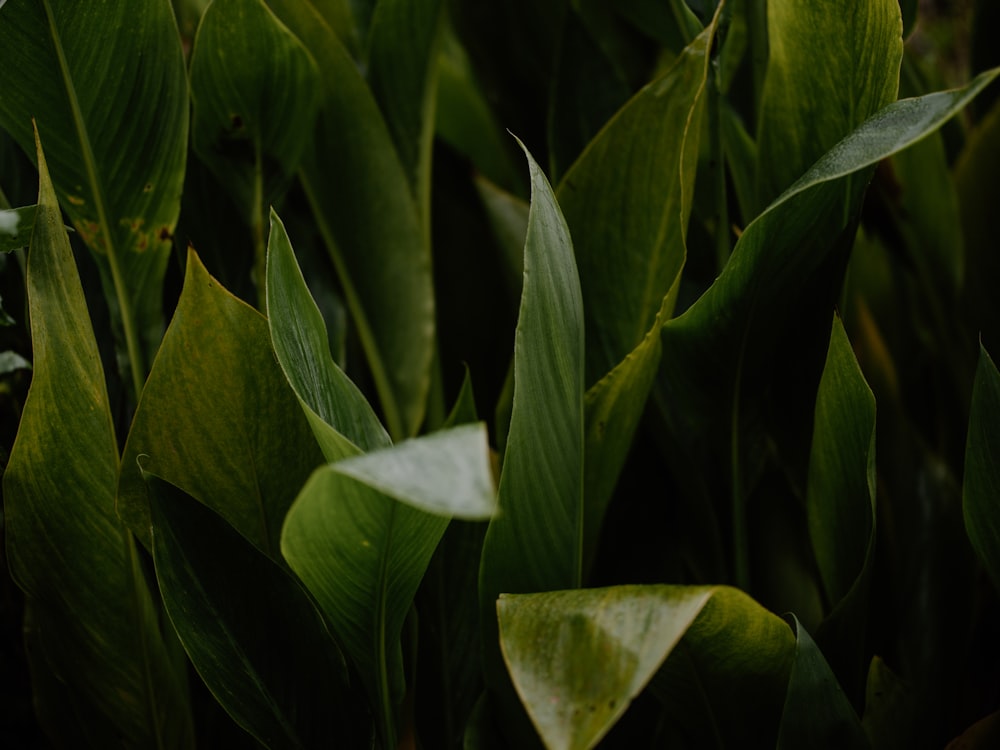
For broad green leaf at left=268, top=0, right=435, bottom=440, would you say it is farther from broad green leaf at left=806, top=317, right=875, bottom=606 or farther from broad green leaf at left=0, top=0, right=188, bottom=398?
broad green leaf at left=806, top=317, right=875, bottom=606

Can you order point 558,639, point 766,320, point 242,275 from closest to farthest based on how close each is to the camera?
1. point 558,639
2. point 766,320
3. point 242,275

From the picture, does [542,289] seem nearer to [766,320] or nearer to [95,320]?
[766,320]

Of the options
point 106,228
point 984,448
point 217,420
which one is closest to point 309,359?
point 217,420

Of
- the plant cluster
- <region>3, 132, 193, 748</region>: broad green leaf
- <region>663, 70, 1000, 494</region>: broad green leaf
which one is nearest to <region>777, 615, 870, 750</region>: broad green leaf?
the plant cluster

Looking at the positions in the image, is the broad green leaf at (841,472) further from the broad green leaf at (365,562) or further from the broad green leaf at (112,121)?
the broad green leaf at (112,121)

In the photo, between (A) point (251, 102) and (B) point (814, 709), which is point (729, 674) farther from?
(A) point (251, 102)

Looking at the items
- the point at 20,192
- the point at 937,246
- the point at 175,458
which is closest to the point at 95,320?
the point at 20,192
